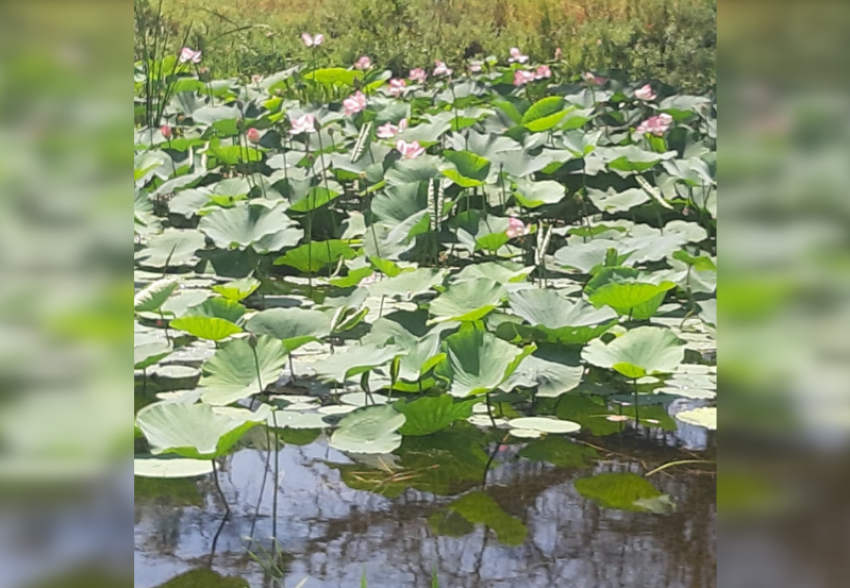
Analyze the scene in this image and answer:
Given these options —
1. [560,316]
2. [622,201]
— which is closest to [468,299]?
[560,316]

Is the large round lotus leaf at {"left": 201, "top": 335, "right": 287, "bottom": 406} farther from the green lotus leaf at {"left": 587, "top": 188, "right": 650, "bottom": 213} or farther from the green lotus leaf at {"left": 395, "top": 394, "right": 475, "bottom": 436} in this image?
the green lotus leaf at {"left": 587, "top": 188, "right": 650, "bottom": 213}

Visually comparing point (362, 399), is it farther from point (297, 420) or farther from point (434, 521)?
point (434, 521)

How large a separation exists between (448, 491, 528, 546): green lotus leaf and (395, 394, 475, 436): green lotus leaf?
0.42 feet

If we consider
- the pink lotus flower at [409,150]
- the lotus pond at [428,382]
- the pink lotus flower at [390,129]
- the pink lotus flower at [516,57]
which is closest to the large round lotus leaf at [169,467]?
the lotus pond at [428,382]

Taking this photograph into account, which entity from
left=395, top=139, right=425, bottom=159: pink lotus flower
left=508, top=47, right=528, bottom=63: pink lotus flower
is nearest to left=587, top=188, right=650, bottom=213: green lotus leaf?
left=395, top=139, right=425, bottom=159: pink lotus flower

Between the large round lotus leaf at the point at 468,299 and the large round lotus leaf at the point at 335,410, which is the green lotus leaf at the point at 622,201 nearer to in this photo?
the large round lotus leaf at the point at 468,299

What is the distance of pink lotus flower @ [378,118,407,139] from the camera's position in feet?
8.83

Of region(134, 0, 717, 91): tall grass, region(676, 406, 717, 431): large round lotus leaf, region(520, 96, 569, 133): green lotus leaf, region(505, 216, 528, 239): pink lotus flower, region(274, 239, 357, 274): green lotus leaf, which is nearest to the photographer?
region(676, 406, 717, 431): large round lotus leaf

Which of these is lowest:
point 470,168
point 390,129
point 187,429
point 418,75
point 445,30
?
point 187,429

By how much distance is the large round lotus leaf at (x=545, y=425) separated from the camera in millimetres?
1280

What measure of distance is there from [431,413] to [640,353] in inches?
11.4

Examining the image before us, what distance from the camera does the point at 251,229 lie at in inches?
70.3

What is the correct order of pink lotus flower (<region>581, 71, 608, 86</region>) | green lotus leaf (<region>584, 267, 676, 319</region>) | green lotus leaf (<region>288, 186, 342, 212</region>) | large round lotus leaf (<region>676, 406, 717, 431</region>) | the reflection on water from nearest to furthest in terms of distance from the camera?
1. the reflection on water
2. large round lotus leaf (<region>676, 406, 717, 431</region>)
3. green lotus leaf (<region>584, 267, 676, 319</region>)
4. green lotus leaf (<region>288, 186, 342, 212</region>)
5. pink lotus flower (<region>581, 71, 608, 86</region>)
